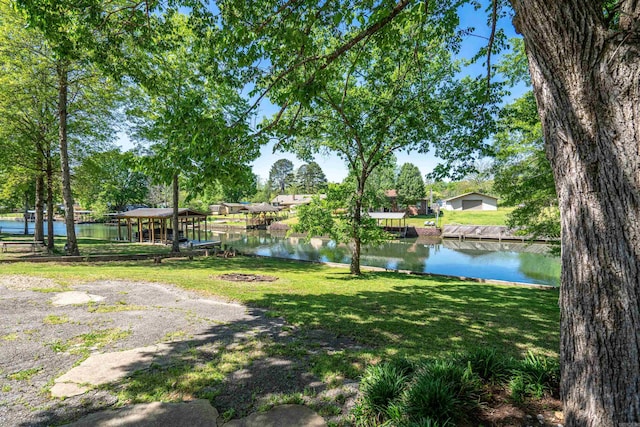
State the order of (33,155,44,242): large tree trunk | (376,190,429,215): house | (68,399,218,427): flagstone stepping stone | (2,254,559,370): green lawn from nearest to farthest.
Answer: (68,399,218,427): flagstone stepping stone
(2,254,559,370): green lawn
(33,155,44,242): large tree trunk
(376,190,429,215): house

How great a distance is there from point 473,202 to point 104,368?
2013 inches

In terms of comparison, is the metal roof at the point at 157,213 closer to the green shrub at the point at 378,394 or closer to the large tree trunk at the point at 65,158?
the large tree trunk at the point at 65,158

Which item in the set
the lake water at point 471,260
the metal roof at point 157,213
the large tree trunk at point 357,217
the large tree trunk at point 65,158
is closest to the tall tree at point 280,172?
the lake water at point 471,260

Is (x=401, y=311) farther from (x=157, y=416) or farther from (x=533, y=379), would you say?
(x=157, y=416)

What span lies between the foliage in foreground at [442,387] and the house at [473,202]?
47.8 metres

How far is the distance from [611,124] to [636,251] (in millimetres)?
817

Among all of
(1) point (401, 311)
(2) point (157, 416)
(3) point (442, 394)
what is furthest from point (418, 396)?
(1) point (401, 311)

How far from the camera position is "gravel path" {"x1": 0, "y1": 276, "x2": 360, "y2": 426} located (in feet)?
8.43

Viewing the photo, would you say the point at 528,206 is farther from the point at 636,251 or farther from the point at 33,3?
the point at 33,3

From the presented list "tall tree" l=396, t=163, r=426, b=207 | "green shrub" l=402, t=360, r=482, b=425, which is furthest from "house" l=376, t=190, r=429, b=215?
"green shrub" l=402, t=360, r=482, b=425

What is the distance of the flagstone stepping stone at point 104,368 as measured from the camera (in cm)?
276

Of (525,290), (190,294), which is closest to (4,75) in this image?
(190,294)

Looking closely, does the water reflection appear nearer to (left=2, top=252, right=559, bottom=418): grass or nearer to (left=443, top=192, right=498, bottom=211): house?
(left=2, top=252, right=559, bottom=418): grass

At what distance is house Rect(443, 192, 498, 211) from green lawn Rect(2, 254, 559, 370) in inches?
1566
